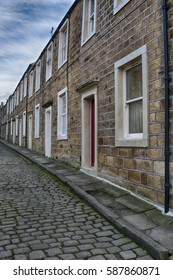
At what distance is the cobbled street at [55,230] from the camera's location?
345cm

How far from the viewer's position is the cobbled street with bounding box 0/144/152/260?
345cm

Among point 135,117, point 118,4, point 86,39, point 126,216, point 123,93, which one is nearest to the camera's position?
point 126,216

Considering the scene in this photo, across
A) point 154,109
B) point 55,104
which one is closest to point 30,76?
point 55,104

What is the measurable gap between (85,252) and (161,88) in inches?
127

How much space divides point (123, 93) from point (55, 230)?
12.4 ft

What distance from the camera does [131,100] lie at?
249 inches

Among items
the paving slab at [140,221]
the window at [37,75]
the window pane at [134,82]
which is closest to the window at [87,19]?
the window pane at [134,82]

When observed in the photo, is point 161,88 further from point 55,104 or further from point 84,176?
point 55,104

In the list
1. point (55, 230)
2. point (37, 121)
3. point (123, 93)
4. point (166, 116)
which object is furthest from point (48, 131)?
point (55, 230)

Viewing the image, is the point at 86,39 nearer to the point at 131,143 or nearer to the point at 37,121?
the point at 131,143

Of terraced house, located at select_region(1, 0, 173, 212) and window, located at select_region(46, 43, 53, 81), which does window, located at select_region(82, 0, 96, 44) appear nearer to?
terraced house, located at select_region(1, 0, 173, 212)

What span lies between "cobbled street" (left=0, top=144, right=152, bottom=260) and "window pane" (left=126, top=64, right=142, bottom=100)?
2736 millimetres
